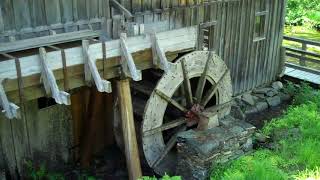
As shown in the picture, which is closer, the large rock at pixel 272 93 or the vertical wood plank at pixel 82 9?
the vertical wood plank at pixel 82 9

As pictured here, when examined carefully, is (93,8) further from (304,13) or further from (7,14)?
(304,13)

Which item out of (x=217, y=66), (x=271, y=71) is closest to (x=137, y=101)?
(x=217, y=66)

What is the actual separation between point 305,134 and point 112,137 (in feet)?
13.1

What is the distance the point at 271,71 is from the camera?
12609 mm

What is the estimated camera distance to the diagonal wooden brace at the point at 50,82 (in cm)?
585

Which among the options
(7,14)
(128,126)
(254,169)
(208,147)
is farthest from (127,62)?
(254,169)

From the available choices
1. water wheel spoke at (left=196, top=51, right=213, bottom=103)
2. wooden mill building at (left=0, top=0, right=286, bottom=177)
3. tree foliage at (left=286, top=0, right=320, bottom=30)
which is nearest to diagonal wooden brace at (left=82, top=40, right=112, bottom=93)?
wooden mill building at (left=0, top=0, right=286, bottom=177)

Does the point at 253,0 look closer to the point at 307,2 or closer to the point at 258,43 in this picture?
the point at 258,43

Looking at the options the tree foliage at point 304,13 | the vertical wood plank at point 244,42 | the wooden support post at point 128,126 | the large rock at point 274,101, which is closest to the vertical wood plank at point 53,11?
the wooden support post at point 128,126

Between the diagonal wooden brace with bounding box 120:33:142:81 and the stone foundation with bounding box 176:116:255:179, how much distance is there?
159 cm

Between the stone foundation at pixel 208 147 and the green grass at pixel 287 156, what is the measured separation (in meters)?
0.20

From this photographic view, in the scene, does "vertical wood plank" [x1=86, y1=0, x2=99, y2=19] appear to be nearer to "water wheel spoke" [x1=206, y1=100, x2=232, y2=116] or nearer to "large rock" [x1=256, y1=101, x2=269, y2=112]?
"water wheel spoke" [x1=206, y1=100, x2=232, y2=116]

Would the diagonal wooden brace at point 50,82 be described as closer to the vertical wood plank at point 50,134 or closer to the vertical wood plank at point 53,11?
the vertical wood plank at point 53,11

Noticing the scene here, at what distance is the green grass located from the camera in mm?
6746
